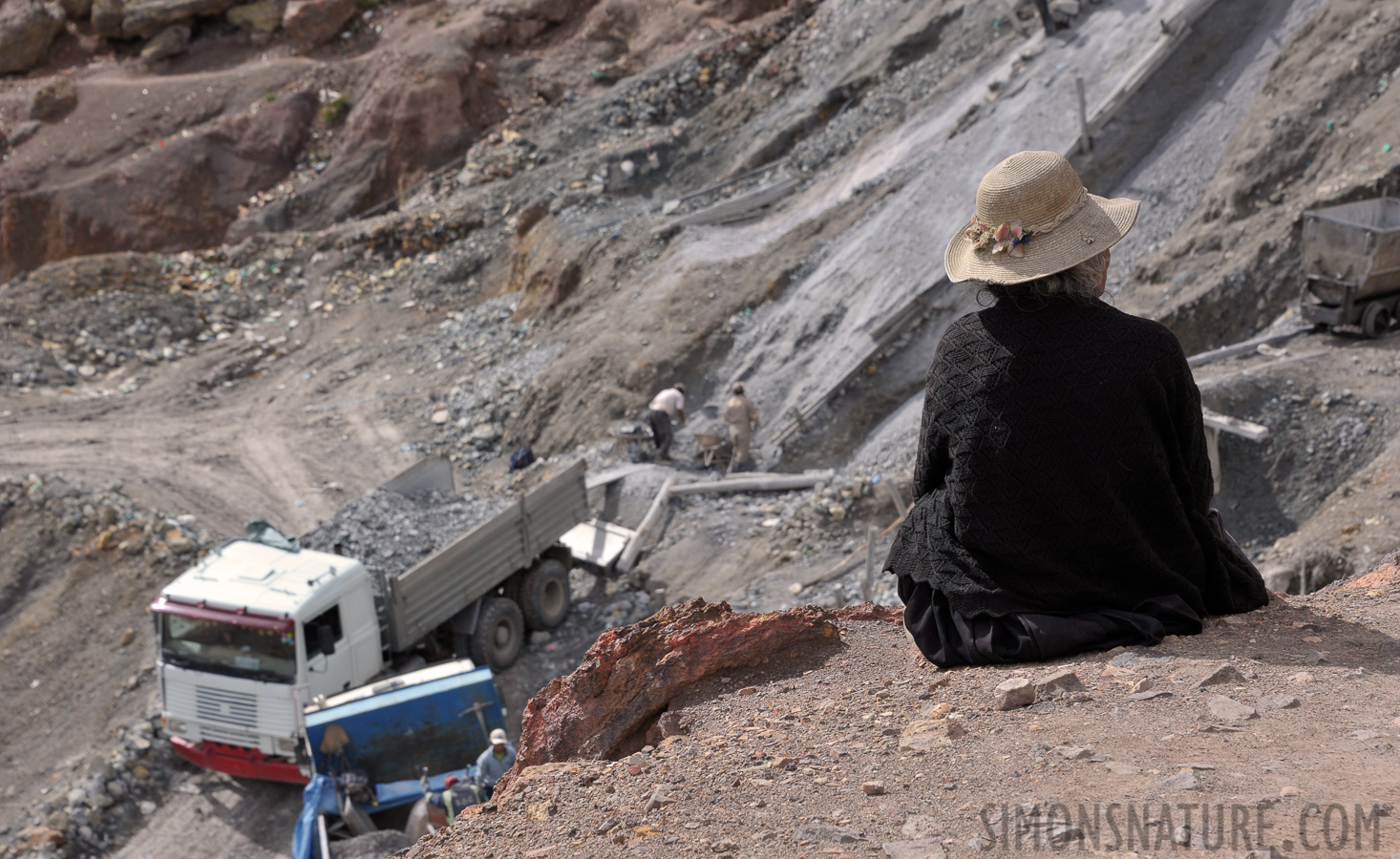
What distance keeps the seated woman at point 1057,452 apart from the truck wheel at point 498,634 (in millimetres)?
8177

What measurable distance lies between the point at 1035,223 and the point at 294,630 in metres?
7.94

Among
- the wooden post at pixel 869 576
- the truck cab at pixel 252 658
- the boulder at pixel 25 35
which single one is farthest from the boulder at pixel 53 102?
the wooden post at pixel 869 576

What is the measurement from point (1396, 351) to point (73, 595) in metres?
14.4

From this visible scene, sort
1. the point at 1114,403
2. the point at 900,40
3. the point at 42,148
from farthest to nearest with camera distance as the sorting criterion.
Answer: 1. the point at 42,148
2. the point at 900,40
3. the point at 1114,403

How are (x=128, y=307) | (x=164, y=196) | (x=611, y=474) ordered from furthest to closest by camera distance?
(x=164, y=196), (x=128, y=307), (x=611, y=474)

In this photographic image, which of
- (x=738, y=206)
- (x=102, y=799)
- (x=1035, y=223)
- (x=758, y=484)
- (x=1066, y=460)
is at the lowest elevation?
(x=102, y=799)

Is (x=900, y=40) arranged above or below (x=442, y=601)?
above

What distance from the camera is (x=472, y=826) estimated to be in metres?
3.28

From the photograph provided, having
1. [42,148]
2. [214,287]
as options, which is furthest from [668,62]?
[42,148]

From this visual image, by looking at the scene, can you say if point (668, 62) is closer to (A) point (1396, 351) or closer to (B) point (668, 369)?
(B) point (668, 369)

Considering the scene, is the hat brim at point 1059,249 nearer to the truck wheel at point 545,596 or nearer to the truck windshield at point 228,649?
the truck windshield at point 228,649

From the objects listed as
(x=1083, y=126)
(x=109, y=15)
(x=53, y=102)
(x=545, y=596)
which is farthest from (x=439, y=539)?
(x=109, y=15)

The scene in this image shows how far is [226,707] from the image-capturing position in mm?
9727

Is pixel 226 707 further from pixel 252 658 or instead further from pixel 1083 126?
pixel 1083 126
